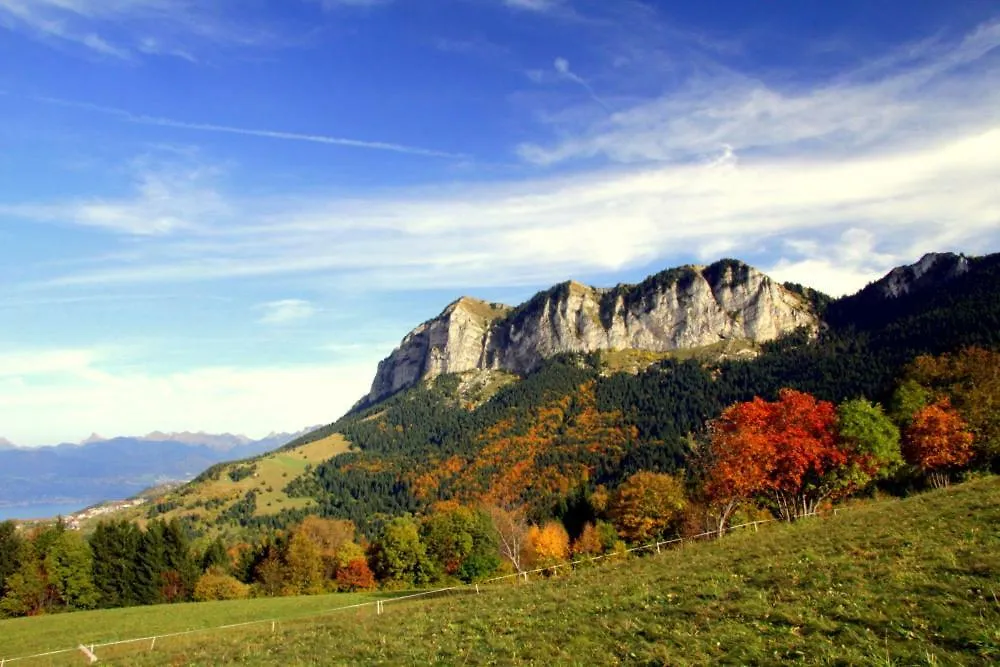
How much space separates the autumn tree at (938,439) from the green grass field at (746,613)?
25.7 meters

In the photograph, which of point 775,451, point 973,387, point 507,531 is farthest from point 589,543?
point 973,387

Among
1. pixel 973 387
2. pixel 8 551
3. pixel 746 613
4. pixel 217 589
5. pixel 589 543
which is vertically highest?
pixel 973 387

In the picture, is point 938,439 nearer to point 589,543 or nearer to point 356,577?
point 589,543

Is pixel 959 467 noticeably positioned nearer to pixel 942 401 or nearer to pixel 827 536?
pixel 942 401

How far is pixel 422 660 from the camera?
20.7 meters

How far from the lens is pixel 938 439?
60906 millimetres

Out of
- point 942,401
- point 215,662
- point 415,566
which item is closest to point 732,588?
point 215,662

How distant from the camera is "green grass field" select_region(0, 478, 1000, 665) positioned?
14.7 meters

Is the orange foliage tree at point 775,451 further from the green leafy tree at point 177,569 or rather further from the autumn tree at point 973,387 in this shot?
the green leafy tree at point 177,569

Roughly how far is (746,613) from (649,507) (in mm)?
79636

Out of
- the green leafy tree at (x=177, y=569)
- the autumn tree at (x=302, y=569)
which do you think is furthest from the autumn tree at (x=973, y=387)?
the green leafy tree at (x=177, y=569)

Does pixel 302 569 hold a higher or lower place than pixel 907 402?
lower

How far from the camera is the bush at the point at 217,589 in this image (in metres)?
101

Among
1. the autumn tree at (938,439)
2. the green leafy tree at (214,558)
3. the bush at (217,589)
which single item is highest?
the autumn tree at (938,439)
